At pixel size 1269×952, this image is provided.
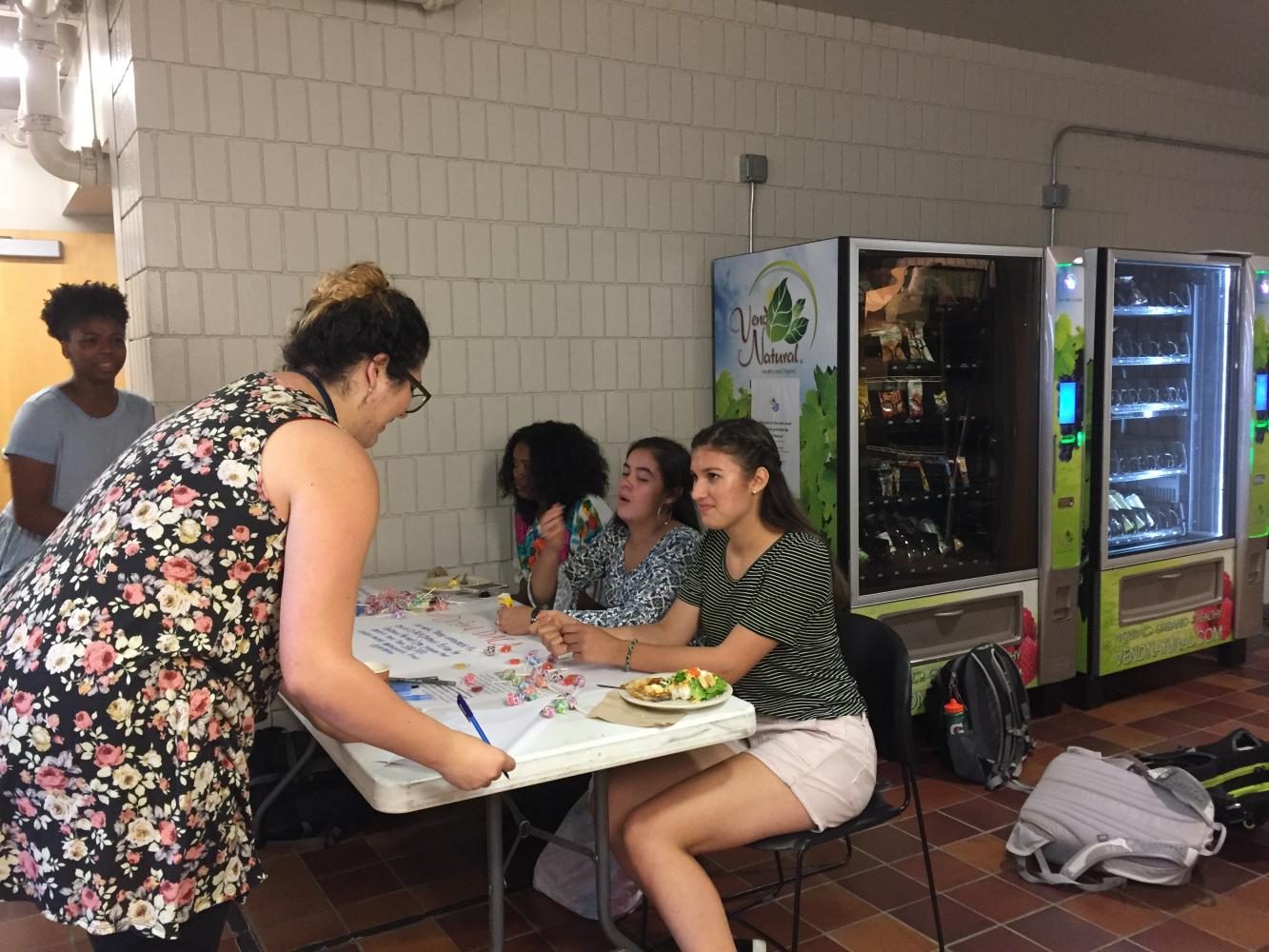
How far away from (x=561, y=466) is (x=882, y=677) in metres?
1.42

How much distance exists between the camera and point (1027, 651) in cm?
420

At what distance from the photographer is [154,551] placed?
138cm

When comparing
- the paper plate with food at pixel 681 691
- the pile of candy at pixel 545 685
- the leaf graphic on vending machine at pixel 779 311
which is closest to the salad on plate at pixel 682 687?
the paper plate with food at pixel 681 691

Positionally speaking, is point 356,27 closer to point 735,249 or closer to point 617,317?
point 617,317

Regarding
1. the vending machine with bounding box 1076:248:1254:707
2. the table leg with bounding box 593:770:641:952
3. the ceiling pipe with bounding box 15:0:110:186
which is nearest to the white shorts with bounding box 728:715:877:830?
the table leg with bounding box 593:770:641:952

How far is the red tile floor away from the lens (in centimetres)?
266

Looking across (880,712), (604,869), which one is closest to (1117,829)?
(880,712)

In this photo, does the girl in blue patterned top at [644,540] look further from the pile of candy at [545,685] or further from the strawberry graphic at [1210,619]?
the strawberry graphic at [1210,619]

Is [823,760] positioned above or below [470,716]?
below

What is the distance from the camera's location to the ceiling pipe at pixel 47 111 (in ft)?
14.1

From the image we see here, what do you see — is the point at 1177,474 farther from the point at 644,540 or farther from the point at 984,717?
the point at 644,540

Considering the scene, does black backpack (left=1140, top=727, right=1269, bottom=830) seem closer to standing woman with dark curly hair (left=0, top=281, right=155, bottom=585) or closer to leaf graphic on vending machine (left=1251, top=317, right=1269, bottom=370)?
leaf graphic on vending machine (left=1251, top=317, right=1269, bottom=370)

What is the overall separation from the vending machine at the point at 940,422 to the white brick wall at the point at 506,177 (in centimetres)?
50

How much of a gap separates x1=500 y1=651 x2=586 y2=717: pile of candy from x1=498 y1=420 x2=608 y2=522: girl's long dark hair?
1147mm
